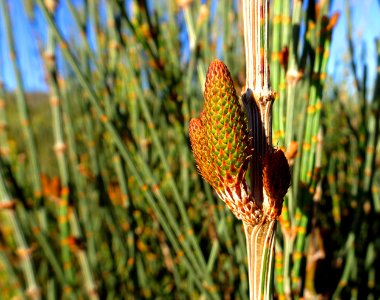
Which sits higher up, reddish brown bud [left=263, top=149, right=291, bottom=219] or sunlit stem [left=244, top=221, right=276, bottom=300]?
reddish brown bud [left=263, top=149, right=291, bottom=219]

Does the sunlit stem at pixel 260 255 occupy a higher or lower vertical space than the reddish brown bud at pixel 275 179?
lower

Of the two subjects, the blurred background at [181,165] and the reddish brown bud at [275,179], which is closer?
the reddish brown bud at [275,179]

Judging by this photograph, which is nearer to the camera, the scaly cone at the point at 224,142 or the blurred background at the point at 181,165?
the scaly cone at the point at 224,142

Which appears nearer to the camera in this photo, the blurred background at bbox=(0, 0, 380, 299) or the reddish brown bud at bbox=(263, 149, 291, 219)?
the reddish brown bud at bbox=(263, 149, 291, 219)

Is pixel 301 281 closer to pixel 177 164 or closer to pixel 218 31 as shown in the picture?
pixel 177 164

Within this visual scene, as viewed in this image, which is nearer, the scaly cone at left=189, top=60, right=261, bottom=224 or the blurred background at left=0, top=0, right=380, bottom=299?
the scaly cone at left=189, top=60, right=261, bottom=224

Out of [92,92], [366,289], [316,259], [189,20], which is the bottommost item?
[366,289]

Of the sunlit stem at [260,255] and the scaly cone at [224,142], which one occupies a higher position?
the scaly cone at [224,142]

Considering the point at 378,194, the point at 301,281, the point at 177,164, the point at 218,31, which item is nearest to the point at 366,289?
the point at 378,194
